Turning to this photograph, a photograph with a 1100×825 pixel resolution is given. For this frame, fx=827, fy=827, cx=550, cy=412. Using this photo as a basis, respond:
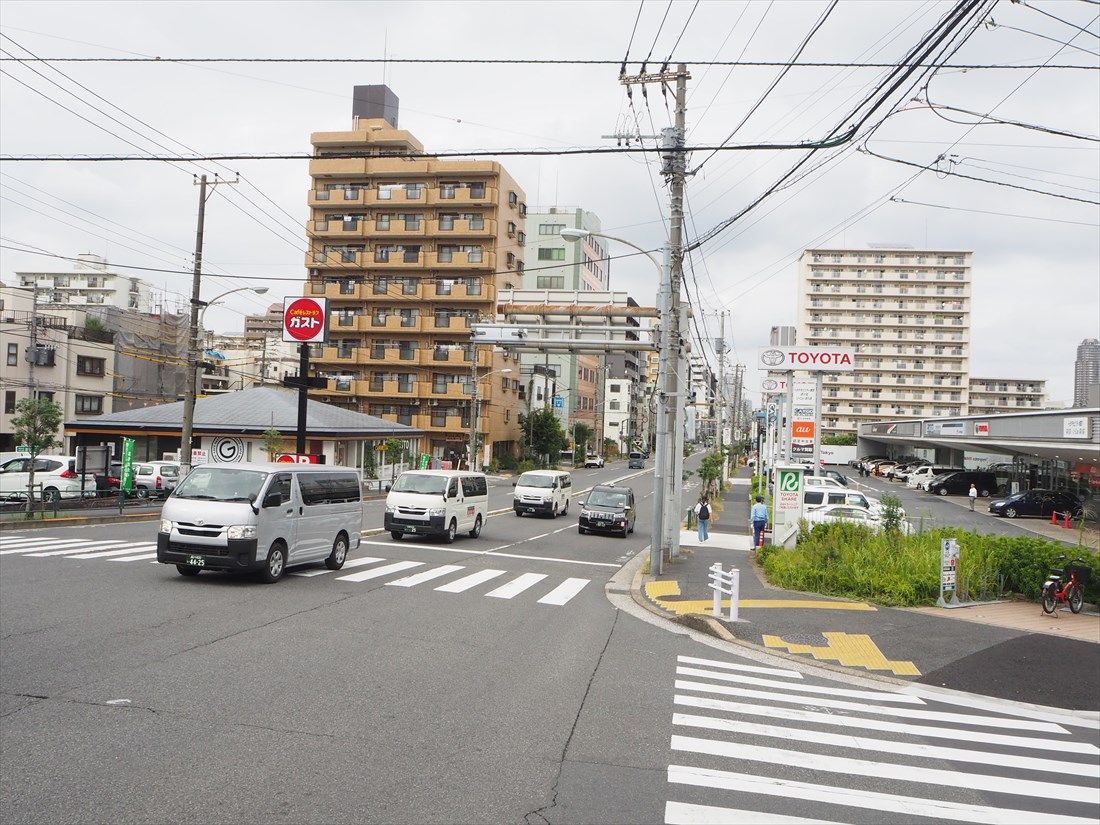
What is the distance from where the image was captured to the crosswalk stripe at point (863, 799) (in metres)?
6.02

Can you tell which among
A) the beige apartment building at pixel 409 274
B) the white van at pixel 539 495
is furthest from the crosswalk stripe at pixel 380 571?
the beige apartment building at pixel 409 274

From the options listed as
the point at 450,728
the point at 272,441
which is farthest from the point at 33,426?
the point at 450,728

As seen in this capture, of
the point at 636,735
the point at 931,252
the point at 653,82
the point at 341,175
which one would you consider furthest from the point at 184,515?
the point at 931,252

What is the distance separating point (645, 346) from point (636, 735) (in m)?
15.6

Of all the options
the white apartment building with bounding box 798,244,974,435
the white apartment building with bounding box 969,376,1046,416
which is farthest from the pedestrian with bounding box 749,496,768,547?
the white apartment building with bounding box 969,376,1046,416

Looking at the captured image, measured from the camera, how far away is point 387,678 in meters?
9.00

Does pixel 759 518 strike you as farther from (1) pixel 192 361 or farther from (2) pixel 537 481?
(1) pixel 192 361

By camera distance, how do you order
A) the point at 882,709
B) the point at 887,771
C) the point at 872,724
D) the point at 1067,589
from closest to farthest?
the point at 887,771
the point at 872,724
the point at 882,709
the point at 1067,589

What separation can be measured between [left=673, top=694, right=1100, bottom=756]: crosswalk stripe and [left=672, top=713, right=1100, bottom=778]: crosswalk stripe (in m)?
0.40

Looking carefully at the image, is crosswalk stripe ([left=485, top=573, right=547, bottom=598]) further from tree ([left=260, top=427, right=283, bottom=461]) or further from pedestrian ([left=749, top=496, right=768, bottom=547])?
tree ([left=260, top=427, right=283, bottom=461])

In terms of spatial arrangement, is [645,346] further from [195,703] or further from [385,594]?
[195,703]

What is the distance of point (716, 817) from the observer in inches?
225

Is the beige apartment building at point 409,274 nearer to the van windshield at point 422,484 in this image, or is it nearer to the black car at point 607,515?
the black car at point 607,515

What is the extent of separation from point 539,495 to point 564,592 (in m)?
19.7
